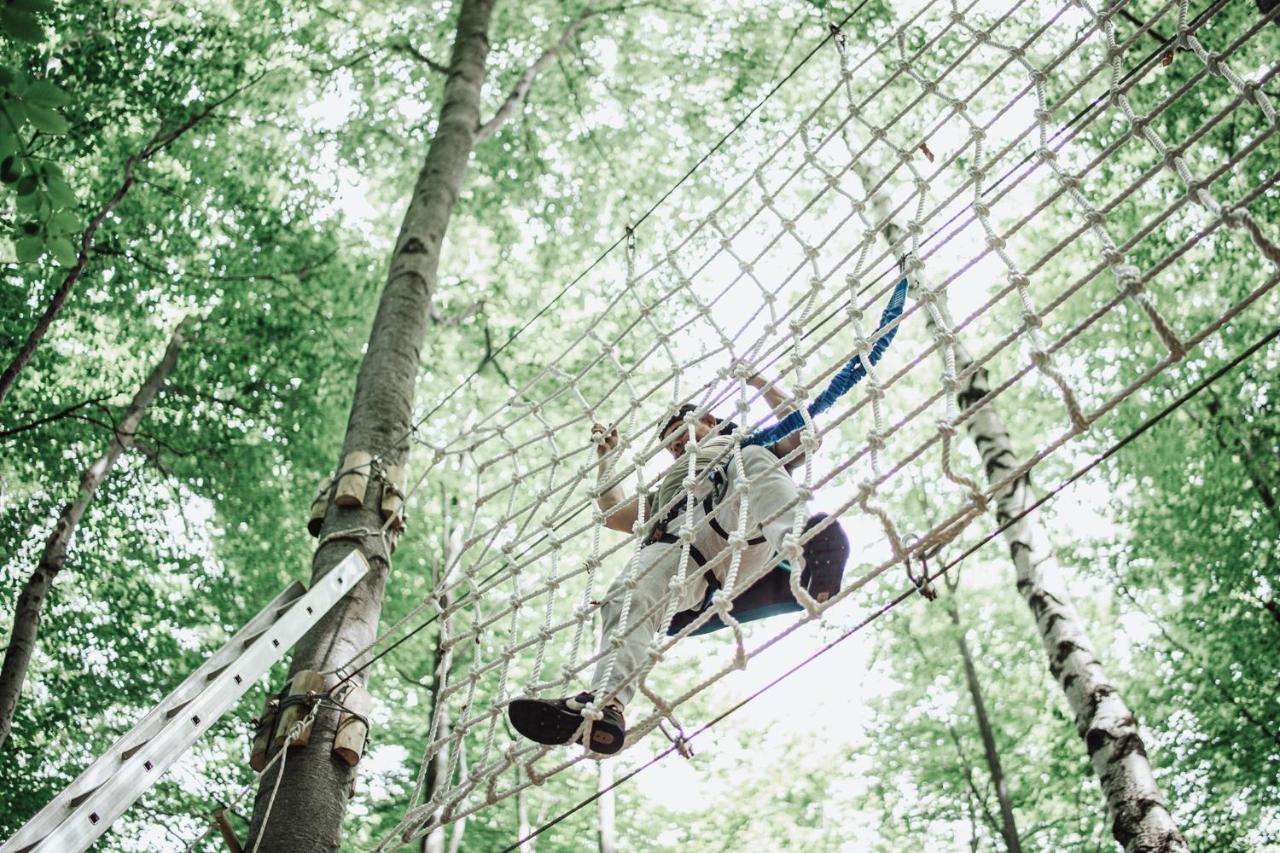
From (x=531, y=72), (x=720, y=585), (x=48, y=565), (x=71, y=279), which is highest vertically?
(x=531, y=72)

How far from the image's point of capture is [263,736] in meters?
2.50

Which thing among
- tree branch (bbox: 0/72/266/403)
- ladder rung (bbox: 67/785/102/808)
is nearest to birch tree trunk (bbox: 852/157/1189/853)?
ladder rung (bbox: 67/785/102/808)

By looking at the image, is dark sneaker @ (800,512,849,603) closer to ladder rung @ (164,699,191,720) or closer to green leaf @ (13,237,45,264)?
ladder rung @ (164,699,191,720)

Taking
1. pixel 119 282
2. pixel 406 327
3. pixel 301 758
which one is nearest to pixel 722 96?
pixel 119 282

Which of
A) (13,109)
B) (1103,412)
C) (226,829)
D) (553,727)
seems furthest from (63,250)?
(1103,412)

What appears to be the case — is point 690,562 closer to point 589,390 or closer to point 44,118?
point 44,118

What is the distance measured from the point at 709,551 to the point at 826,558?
506 mm

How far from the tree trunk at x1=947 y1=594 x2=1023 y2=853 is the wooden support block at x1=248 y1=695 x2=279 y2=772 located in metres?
4.93

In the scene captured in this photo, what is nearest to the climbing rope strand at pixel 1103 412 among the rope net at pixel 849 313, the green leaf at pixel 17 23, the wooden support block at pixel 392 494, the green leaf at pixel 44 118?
the rope net at pixel 849 313

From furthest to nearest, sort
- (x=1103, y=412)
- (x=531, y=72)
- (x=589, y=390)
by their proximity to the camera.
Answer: (x=589, y=390) < (x=531, y=72) < (x=1103, y=412)

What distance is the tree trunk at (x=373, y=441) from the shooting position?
2311 mm

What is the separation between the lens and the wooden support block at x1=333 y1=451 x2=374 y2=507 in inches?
117

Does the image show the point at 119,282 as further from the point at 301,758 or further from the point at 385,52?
the point at 301,758

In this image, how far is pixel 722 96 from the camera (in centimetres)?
745
